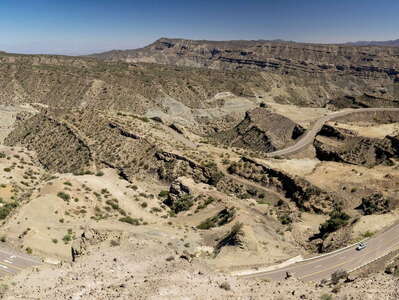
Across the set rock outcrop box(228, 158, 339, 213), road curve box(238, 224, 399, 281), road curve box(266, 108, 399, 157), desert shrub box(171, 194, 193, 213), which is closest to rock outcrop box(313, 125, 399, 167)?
road curve box(266, 108, 399, 157)

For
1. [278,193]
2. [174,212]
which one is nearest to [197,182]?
[174,212]

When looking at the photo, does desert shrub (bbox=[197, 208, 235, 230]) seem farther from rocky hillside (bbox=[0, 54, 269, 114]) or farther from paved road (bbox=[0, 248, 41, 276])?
rocky hillside (bbox=[0, 54, 269, 114])

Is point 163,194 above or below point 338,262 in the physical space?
below

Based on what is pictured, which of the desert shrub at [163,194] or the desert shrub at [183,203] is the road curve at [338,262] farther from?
the desert shrub at [163,194]

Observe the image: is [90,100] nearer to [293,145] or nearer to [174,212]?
[293,145]

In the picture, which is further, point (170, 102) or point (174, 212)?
point (170, 102)

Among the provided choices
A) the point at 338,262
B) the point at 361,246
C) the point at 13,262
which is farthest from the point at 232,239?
the point at 13,262

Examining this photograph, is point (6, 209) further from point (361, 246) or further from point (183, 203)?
point (361, 246)
